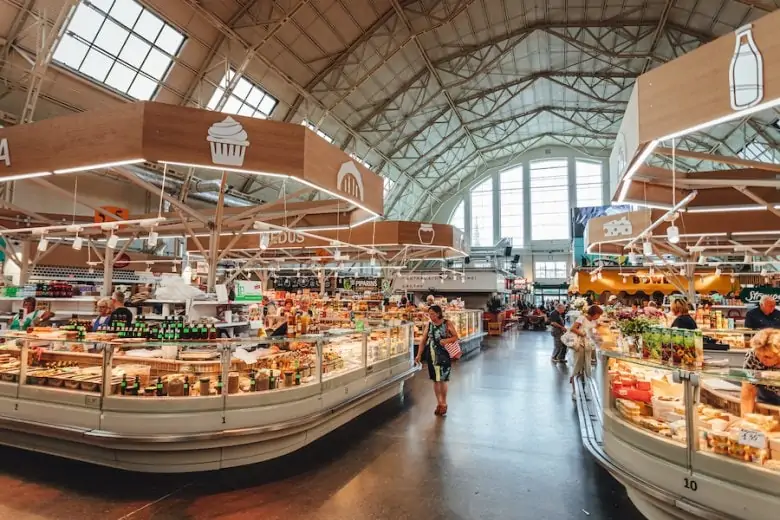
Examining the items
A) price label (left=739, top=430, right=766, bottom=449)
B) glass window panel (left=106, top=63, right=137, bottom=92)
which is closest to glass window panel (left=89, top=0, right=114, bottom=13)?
glass window panel (left=106, top=63, right=137, bottom=92)

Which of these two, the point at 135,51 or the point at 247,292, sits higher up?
the point at 135,51

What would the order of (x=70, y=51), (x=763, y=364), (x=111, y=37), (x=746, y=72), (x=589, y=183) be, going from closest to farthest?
(x=746, y=72)
(x=763, y=364)
(x=70, y=51)
(x=111, y=37)
(x=589, y=183)

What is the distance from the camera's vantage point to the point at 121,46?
1284 centimetres

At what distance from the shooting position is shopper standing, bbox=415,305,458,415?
6.38 m

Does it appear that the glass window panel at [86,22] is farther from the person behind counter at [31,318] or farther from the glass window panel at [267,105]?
the person behind counter at [31,318]

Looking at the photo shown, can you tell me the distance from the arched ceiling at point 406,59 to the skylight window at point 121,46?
1.12 ft

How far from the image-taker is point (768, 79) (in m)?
2.57

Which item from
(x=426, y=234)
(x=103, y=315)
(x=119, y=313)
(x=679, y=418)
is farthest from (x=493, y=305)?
(x=679, y=418)

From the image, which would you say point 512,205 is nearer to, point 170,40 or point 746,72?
point 170,40

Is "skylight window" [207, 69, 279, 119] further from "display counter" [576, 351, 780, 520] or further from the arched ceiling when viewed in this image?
"display counter" [576, 351, 780, 520]

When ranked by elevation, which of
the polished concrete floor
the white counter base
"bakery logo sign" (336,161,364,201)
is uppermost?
"bakery logo sign" (336,161,364,201)

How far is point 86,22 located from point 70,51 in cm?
94

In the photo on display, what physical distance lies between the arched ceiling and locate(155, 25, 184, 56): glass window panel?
25cm

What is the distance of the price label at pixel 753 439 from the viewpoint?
9.00 feet
